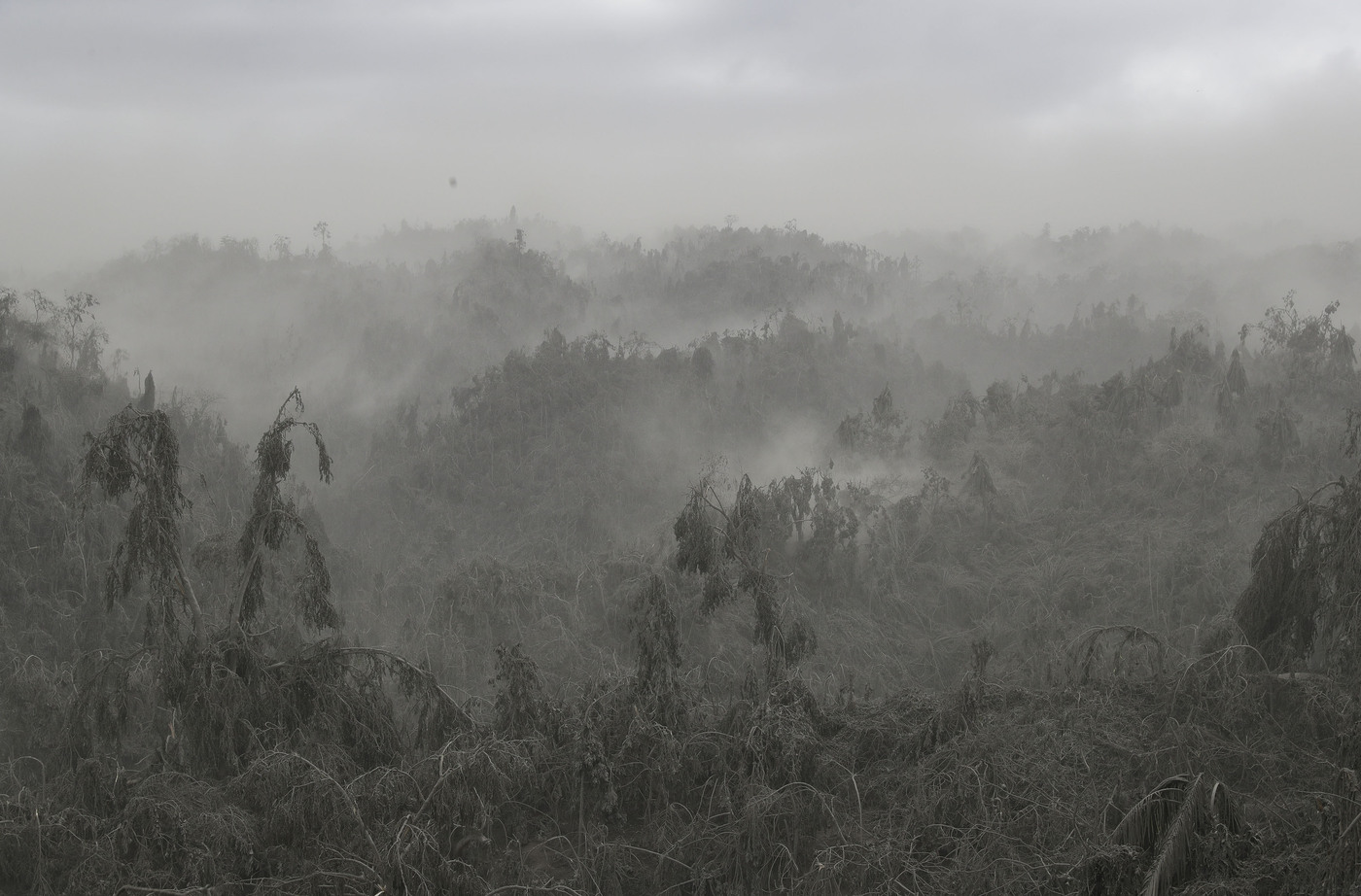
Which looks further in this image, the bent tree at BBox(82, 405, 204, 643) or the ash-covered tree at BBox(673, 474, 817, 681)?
the ash-covered tree at BBox(673, 474, 817, 681)

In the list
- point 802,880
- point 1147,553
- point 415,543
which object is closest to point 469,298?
point 415,543

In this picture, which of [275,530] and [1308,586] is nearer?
[275,530]

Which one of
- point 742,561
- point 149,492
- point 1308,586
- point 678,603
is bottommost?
point 678,603

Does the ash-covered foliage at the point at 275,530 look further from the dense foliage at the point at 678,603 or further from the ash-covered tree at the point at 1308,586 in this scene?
the ash-covered tree at the point at 1308,586

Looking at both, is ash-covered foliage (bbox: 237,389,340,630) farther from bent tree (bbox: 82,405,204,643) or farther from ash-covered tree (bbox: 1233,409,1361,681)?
ash-covered tree (bbox: 1233,409,1361,681)

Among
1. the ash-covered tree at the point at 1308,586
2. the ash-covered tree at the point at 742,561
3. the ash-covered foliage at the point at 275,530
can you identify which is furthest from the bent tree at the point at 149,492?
the ash-covered tree at the point at 1308,586

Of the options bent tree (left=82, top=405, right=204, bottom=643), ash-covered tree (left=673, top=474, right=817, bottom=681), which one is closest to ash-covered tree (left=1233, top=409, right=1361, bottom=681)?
ash-covered tree (left=673, top=474, right=817, bottom=681)

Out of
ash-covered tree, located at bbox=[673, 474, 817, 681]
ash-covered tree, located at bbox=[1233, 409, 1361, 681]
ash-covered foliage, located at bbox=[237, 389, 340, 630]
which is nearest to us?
ash-covered foliage, located at bbox=[237, 389, 340, 630]

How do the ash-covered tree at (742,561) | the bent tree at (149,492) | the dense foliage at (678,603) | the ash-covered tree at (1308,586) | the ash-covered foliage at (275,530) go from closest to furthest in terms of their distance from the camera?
1. the dense foliage at (678,603)
2. the bent tree at (149,492)
3. the ash-covered foliage at (275,530)
4. the ash-covered tree at (1308,586)
5. the ash-covered tree at (742,561)

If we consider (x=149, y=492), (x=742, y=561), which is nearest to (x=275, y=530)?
(x=149, y=492)

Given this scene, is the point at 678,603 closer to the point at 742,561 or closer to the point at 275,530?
the point at 742,561

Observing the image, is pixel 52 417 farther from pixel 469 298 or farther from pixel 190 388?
pixel 469 298

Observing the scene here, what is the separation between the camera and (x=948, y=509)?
2245 cm

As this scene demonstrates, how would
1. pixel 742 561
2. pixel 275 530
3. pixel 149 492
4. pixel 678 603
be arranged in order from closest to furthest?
pixel 149 492 → pixel 275 530 → pixel 742 561 → pixel 678 603
